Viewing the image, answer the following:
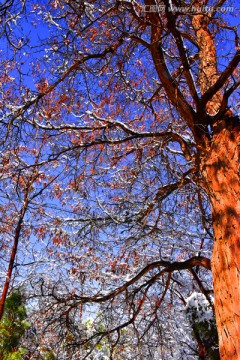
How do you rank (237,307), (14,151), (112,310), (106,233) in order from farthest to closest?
(112,310), (106,233), (14,151), (237,307)

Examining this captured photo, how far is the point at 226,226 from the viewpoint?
317 cm

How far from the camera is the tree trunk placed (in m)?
2.72

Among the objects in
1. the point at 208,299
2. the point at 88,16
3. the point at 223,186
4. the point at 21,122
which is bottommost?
the point at 208,299

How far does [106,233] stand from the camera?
5.13m

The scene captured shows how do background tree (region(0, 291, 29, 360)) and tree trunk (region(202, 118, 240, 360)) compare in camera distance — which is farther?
background tree (region(0, 291, 29, 360))

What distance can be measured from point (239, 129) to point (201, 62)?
54.8 inches

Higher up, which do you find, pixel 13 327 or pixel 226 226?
pixel 13 327

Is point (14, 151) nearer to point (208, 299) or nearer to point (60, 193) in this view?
point (60, 193)

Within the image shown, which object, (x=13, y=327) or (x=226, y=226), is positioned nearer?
(x=226, y=226)

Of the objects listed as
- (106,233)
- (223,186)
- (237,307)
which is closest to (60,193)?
(106,233)

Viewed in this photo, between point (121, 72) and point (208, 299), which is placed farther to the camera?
point (208, 299)

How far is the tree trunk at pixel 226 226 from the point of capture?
2.72m

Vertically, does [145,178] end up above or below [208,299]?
above

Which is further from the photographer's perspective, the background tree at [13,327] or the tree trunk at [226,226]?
the background tree at [13,327]
